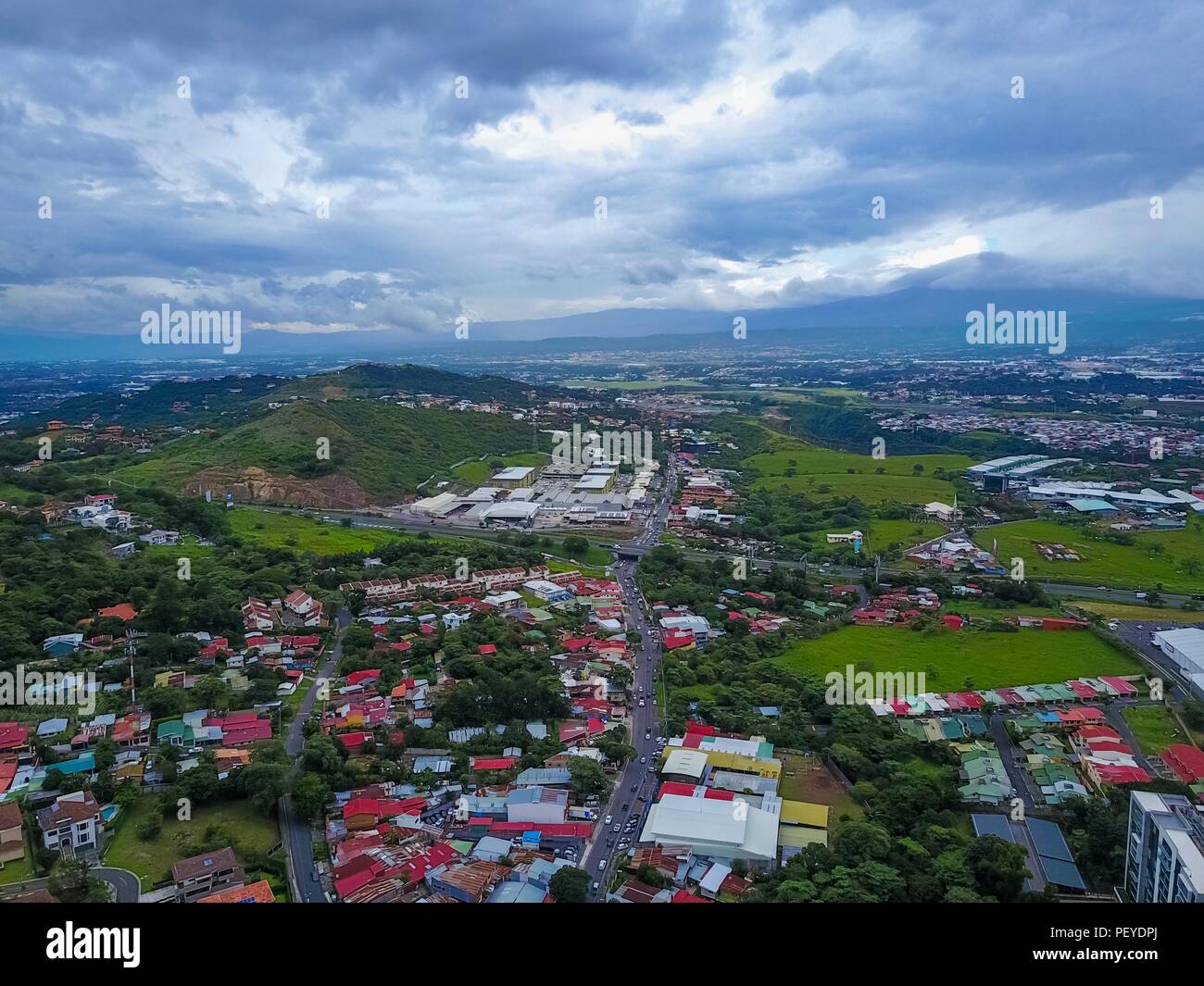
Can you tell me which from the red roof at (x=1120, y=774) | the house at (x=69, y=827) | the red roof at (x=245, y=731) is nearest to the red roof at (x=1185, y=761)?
the red roof at (x=1120, y=774)

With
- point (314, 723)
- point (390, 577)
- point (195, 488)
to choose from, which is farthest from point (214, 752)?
point (195, 488)

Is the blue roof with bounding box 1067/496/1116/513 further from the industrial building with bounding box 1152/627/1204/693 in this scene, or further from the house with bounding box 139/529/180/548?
the house with bounding box 139/529/180/548

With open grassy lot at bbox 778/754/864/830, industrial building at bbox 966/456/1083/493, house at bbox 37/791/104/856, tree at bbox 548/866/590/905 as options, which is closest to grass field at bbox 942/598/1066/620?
open grassy lot at bbox 778/754/864/830

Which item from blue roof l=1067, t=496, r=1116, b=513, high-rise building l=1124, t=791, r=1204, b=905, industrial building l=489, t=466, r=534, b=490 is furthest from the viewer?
industrial building l=489, t=466, r=534, b=490

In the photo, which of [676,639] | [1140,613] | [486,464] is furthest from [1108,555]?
[486,464]

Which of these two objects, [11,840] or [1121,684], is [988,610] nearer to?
[1121,684]

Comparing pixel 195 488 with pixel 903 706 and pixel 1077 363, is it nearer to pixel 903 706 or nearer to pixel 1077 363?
pixel 903 706

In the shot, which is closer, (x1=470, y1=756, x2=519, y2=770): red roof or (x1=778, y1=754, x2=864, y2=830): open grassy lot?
(x1=778, y1=754, x2=864, y2=830): open grassy lot
